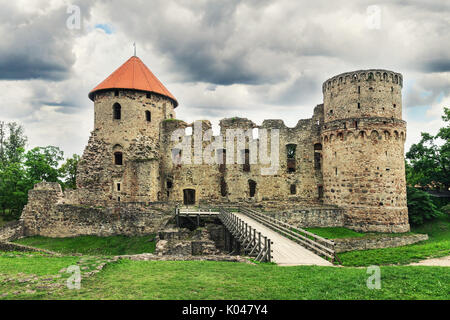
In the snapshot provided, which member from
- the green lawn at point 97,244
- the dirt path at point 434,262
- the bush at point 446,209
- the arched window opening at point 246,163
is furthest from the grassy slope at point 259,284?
the bush at point 446,209

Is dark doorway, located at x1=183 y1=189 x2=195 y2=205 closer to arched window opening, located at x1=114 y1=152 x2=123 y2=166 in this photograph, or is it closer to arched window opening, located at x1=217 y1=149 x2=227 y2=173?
arched window opening, located at x1=217 y1=149 x2=227 y2=173

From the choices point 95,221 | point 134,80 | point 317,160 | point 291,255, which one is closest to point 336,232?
point 317,160

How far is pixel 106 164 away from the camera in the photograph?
2516 cm

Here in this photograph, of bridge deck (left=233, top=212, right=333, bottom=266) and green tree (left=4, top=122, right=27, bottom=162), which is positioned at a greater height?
green tree (left=4, top=122, right=27, bottom=162)

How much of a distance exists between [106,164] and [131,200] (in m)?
3.54

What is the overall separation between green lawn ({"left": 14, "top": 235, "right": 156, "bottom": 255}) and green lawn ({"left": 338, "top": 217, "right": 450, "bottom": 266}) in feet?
37.2

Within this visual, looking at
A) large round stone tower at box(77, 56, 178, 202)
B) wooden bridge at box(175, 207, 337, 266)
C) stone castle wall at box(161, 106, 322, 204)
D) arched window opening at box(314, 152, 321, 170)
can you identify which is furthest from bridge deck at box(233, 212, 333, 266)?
arched window opening at box(314, 152, 321, 170)

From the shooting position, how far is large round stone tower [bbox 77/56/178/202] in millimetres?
24969

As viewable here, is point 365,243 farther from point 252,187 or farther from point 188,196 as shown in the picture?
point 188,196

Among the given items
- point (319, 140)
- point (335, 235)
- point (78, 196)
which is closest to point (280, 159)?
point (319, 140)

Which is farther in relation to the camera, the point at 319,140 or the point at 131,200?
the point at 319,140

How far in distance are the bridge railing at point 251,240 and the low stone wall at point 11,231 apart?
1552 cm

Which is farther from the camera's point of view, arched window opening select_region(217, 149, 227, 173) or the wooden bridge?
arched window opening select_region(217, 149, 227, 173)
